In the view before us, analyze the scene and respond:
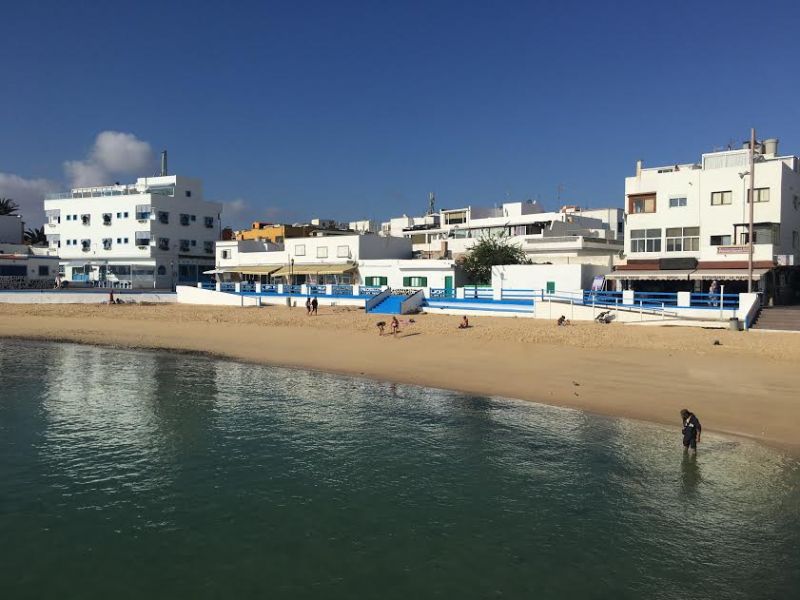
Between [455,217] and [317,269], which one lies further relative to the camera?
[455,217]

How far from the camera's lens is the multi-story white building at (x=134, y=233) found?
7294 cm

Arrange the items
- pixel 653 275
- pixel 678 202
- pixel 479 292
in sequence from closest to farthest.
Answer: pixel 653 275 → pixel 678 202 → pixel 479 292

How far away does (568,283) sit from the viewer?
43500 millimetres

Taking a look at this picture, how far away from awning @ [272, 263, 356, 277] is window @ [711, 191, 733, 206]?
29138mm

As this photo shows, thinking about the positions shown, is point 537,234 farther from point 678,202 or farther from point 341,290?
point 341,290

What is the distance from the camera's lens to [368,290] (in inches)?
1999

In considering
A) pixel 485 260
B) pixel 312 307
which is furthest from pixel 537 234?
pixel 312 307

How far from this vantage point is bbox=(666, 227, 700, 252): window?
4156cm

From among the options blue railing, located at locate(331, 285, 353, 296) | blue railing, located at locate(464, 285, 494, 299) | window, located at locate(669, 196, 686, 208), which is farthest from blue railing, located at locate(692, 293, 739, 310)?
blue railing, located at locate(331, 285, 353, 296)

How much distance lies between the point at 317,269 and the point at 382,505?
4430cm

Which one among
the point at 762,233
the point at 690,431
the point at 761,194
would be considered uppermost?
the point at 761,194

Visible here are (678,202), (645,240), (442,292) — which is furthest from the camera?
(442,292)

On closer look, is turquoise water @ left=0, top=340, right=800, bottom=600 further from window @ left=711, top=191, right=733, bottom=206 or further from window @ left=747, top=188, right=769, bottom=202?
window @ left=747, top=188, right=769, bottom=202

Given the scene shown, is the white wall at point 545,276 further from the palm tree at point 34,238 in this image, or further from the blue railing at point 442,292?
the palm tree at point 34,238
